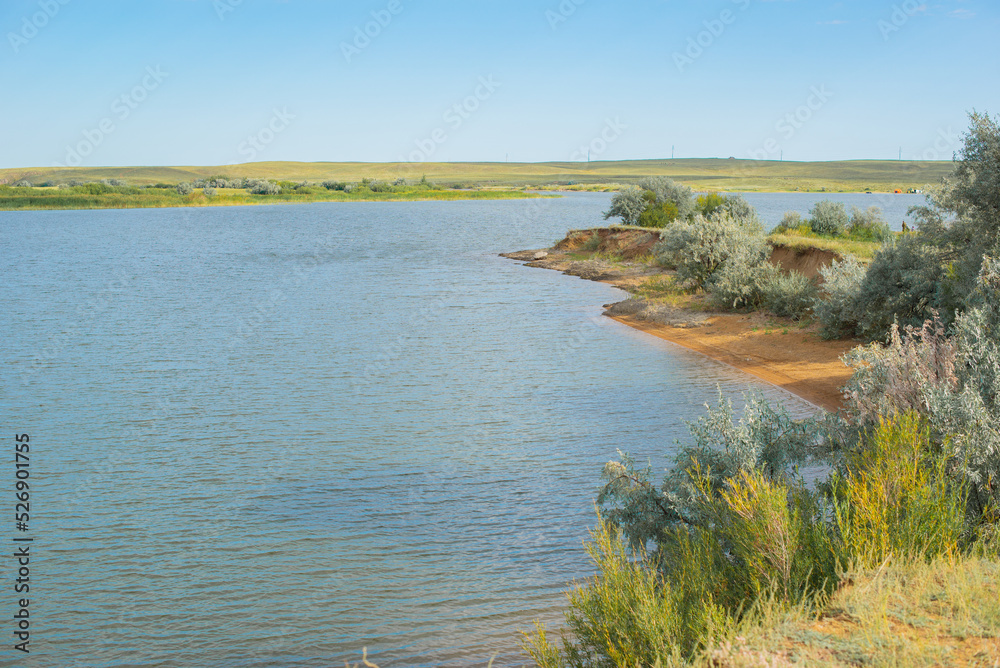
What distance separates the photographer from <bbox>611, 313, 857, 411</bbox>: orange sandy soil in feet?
46.6

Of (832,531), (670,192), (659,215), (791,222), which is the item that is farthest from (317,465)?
(670,192)

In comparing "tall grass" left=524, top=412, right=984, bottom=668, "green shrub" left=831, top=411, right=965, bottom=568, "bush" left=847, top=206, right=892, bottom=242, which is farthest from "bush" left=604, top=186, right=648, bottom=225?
"tall grass" left=524, top=412, right=984, bottom=668

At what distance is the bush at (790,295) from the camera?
65.5 ft

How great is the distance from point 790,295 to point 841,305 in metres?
3.24

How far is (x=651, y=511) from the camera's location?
654 cm

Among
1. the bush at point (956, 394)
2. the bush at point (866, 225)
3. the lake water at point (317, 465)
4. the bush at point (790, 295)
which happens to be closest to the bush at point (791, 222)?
the bush at point (866, 225)

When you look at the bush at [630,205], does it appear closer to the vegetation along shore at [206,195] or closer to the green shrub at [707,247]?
the green shrub at [707,247]

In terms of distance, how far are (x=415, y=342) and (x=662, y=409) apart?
7.97m

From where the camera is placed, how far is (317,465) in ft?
33.8

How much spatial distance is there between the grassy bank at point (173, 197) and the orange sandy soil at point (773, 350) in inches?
4524

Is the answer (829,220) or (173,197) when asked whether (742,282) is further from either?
(173,197)

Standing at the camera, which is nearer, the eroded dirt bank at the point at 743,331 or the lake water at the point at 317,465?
the lake water at the point at 317,465

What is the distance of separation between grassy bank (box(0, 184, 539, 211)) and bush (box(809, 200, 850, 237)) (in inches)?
4133

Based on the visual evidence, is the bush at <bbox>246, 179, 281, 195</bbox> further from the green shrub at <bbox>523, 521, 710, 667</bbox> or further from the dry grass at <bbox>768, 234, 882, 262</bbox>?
the green shrub at <bbox>523, 521, 710, 667</bbox>
